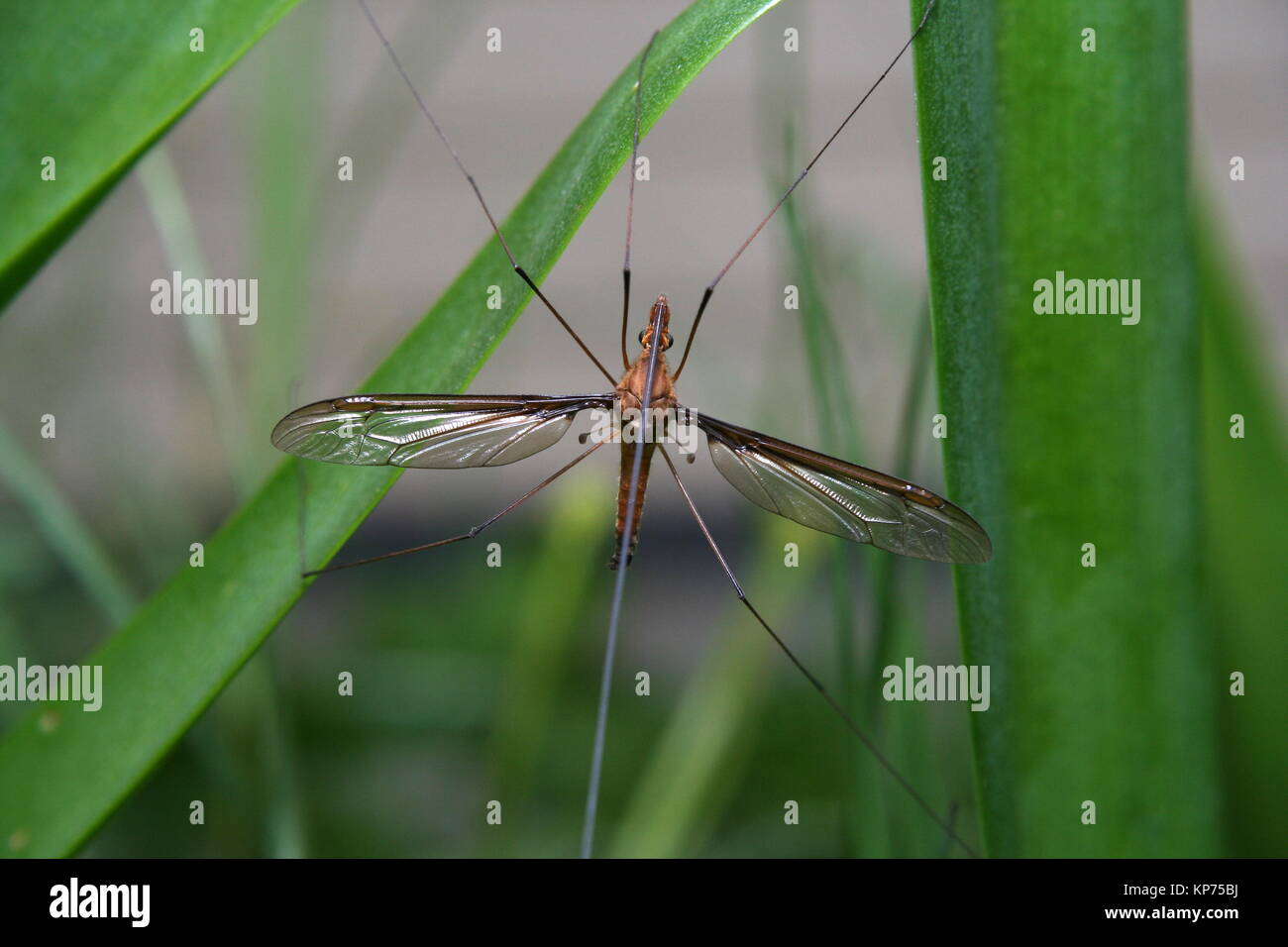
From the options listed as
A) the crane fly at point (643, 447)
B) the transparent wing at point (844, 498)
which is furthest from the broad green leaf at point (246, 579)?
the transparent wing at point (844, 498)

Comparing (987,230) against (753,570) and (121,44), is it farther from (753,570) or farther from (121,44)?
(753,570)

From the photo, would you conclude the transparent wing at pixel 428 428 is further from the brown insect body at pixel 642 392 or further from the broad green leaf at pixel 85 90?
the broad green leaf at pixel 85 90

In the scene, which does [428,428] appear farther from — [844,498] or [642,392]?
[844,498]

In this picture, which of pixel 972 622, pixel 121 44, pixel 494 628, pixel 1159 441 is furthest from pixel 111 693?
pixel 494 628

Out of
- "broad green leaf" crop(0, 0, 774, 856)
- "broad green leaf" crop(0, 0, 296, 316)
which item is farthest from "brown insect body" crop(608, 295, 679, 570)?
"broad green leaf" crop(0, 0, 296, 316)

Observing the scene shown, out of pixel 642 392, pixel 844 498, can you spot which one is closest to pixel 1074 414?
pixel 844 498
